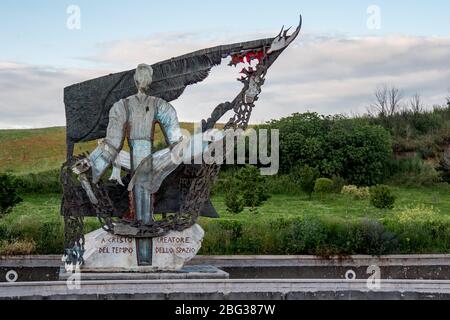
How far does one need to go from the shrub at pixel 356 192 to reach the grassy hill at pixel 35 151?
19.1ft

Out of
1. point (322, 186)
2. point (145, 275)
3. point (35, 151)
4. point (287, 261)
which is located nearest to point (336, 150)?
point (322, 186)

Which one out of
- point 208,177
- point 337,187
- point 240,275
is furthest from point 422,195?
point 208,177

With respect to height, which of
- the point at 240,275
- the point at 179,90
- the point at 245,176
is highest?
the point at 179,90

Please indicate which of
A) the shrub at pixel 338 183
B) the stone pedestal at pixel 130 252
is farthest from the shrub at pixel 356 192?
the stone pedestal at pixel 130 252

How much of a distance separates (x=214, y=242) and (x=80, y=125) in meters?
4.90

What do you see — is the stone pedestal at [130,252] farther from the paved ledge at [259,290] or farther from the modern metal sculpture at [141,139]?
the paved ledge at [259,290]

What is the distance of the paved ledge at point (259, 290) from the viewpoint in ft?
36.9

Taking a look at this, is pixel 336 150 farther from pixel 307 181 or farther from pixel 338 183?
pixel 307 181

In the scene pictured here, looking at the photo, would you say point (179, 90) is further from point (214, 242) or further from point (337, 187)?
point (337, 187)

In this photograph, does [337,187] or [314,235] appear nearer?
[314,235]

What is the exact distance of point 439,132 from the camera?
38.3m

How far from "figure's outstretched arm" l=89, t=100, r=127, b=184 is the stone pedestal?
1069mm

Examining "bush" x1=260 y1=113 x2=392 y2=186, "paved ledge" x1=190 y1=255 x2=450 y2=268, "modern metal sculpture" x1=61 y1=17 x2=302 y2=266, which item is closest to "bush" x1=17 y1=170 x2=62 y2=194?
"bush" x1=260 y1=113 x2=392 y2=186

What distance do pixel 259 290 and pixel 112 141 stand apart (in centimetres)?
341
